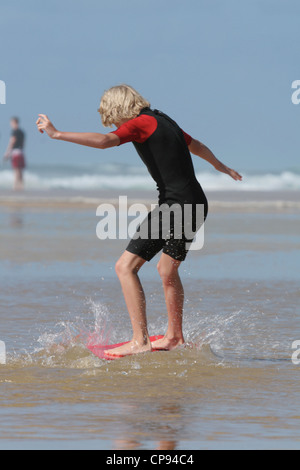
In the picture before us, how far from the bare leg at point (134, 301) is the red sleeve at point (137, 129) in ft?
2.31

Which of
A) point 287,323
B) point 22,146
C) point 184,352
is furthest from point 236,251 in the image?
point 22,146

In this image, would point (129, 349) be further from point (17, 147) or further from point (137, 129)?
point (17, 147)

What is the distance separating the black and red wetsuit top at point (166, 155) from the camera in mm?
6102

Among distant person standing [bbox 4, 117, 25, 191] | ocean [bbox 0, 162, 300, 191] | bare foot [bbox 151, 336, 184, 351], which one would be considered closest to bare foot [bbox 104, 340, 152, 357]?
bare foot [bbox 151, 336, 184, 351]

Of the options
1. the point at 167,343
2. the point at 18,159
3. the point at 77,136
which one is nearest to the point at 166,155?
the point at 77,136

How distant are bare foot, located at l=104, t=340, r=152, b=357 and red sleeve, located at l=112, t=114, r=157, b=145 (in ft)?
3.98

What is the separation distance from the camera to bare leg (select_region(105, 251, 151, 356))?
6234mm

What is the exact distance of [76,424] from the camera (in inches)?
180

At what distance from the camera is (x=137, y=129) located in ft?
19.8

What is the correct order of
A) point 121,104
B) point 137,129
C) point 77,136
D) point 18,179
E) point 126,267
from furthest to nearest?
point 18,179, point 126,267, point 121,104, point 137,129, point 77,136

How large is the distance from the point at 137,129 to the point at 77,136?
47 centimetres

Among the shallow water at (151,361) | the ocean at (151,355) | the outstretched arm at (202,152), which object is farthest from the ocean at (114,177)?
the outstretched arm at (202,152)

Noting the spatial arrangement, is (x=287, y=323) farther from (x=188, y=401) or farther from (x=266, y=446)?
(x=266, y=446)

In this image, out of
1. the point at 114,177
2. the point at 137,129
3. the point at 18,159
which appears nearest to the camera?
the point at 137,129
